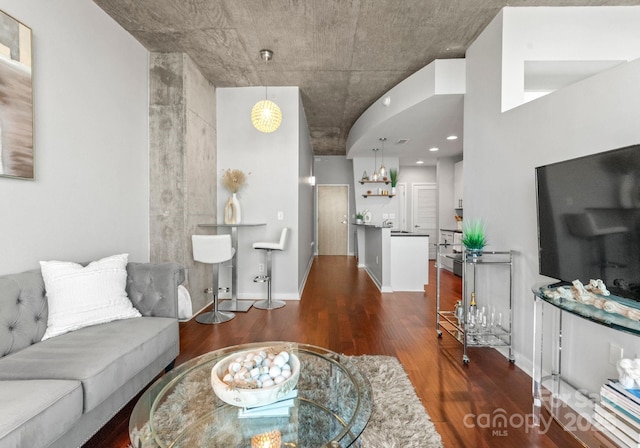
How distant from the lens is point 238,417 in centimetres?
121

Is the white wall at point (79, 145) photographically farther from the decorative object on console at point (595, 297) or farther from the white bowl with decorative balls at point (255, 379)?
the decorative object on console at point (595, 297)

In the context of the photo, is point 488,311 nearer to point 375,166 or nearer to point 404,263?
point 404,263

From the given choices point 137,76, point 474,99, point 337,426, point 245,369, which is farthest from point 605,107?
point 137,76

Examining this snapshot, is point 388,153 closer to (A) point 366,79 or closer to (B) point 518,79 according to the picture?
(A) point 366,79

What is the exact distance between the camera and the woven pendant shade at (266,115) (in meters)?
3.58

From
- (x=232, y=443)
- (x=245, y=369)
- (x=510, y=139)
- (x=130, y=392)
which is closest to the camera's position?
(x=232, y=443)

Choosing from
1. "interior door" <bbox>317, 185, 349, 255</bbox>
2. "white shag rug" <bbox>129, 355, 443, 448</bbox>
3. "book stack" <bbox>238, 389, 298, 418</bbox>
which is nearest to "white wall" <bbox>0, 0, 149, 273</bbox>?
"white shag rug" <bbox>129, 355, 443, 448</bbox>

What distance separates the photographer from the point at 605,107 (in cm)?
175

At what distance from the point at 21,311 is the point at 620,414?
A: 3149 millimetres

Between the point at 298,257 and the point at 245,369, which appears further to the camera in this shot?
the point at 298,257

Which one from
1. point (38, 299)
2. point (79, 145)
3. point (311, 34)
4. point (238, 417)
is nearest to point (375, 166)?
point (311, 34)

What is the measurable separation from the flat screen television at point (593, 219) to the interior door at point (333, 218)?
7.07m

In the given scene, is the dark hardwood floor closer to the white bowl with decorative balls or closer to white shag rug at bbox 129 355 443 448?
white shag rug at bbox 129 355 443 448

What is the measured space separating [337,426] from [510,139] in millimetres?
2539
